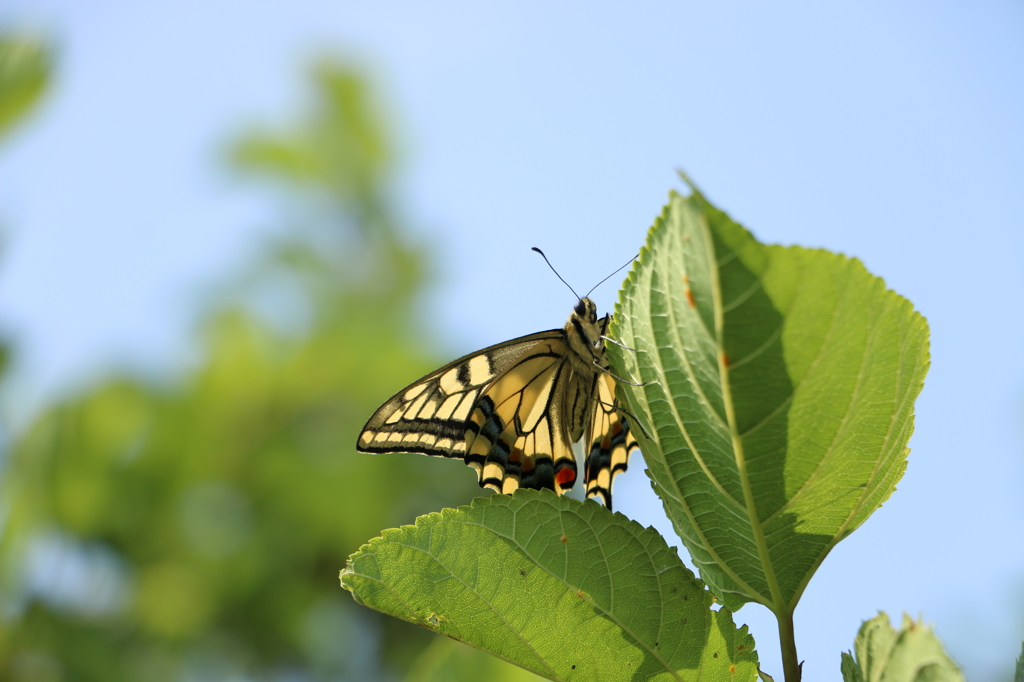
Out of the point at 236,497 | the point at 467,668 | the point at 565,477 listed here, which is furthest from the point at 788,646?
the point at 236,497

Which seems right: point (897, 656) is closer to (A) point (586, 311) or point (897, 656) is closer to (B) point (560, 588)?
(B) point (560, 588)

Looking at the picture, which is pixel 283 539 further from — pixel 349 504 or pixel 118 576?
pixel 118 576

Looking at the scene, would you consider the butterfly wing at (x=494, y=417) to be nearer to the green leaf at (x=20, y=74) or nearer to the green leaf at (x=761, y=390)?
the green leaf at (x=761, y=390)

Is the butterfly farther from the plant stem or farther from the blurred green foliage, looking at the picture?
the blurred green foliage

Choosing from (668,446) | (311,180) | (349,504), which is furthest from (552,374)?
(311,180)

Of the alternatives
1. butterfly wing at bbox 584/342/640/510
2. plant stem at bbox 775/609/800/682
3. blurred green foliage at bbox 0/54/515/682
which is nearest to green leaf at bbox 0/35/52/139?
blurred green foliage at bbox 0/54/515/682

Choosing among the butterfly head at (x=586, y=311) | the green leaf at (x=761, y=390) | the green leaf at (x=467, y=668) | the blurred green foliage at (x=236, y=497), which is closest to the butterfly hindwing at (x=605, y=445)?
the butterfly head at (x=586, y=311)
